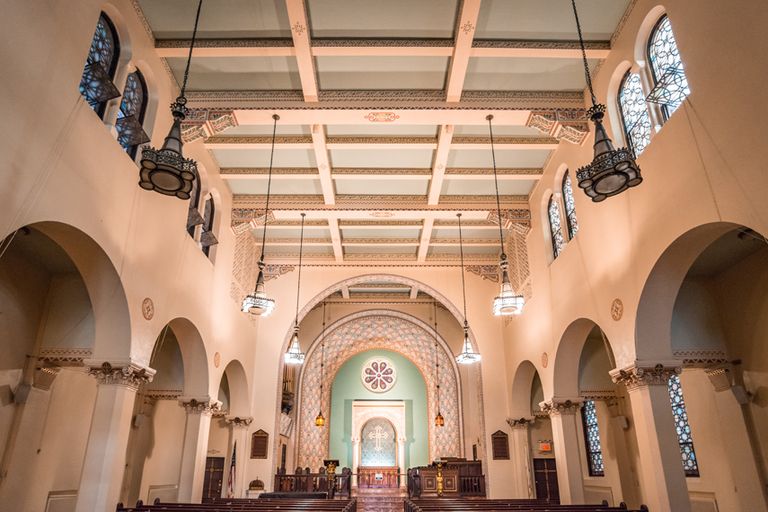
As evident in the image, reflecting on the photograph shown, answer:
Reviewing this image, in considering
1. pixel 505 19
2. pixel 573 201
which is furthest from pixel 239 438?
pixel 505 19

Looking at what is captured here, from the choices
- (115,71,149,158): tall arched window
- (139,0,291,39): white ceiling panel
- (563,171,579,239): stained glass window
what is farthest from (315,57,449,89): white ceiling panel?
(563,171,579,239): stained glass window

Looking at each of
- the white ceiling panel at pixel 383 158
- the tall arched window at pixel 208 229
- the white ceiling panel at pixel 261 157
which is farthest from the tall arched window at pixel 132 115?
the white ceiling panel at pixel 383 158

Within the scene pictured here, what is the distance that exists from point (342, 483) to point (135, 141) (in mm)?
12169

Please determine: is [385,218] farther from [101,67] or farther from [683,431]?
[683,431]

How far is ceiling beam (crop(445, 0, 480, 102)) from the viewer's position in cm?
793

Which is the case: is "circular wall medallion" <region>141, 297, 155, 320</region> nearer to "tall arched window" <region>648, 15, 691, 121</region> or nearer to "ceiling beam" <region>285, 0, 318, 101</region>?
"ceiling beam" <region>285, 0, 318, 101</region>

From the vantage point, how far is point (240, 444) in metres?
14.9

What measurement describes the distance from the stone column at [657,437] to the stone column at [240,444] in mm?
11013

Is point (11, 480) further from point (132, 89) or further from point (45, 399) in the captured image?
point (132, 89)

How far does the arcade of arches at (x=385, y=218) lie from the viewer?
6309mm

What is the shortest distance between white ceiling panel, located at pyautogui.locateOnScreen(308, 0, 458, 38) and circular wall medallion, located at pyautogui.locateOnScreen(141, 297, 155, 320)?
5323mm

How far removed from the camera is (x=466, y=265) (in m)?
17.2

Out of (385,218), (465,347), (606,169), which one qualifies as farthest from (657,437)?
(385,218)

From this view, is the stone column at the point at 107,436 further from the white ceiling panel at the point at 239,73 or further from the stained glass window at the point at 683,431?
the stained glass window at the point at 683,431
